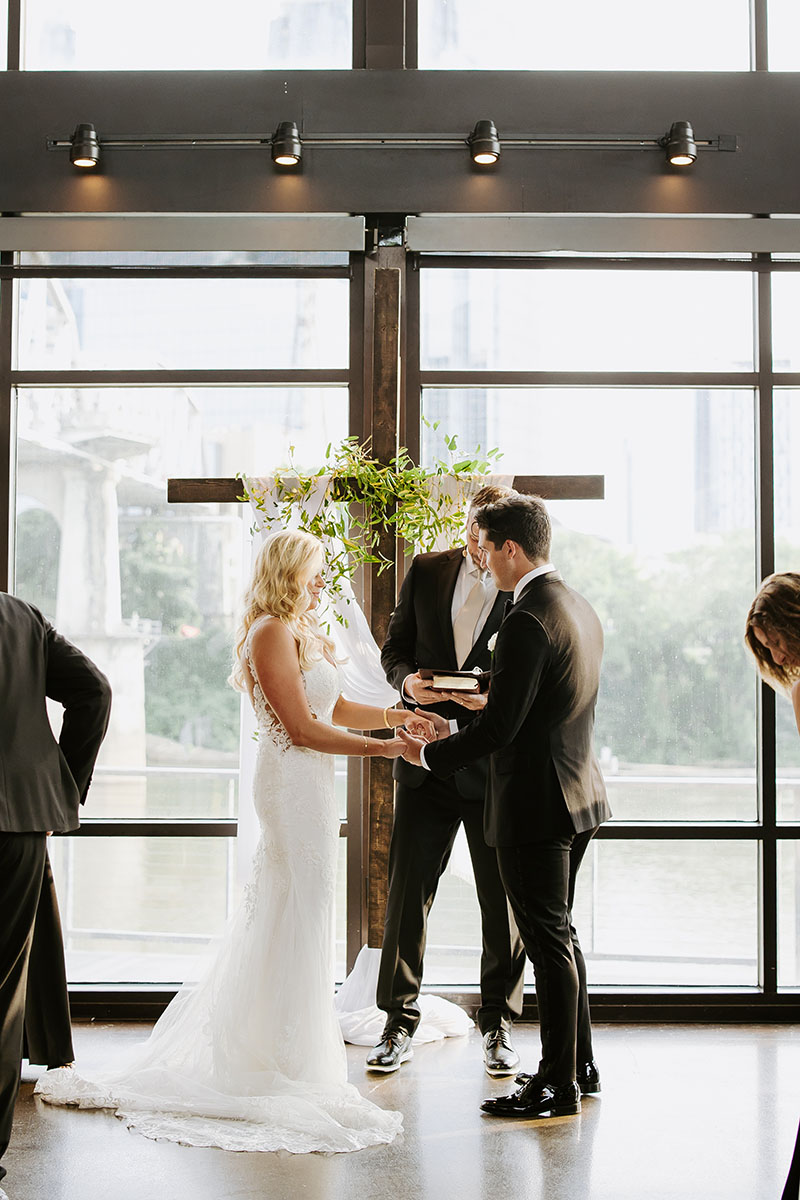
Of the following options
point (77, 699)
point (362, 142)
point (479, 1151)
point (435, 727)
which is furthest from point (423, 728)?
point (362, 142)

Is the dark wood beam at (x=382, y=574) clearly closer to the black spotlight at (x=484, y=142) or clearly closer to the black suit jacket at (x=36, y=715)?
the black spotlight at (x=484, y=142)

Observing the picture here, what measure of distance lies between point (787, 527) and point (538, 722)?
2166 millimetres

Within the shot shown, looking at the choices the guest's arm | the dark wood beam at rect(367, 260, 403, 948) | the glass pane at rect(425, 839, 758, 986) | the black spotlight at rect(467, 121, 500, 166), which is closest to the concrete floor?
the dark wood beam at rect(367, 260, 403, 948)

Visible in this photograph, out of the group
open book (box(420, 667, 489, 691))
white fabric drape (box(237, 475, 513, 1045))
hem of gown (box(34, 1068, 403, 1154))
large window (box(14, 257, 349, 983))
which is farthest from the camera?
large window (box(14, 257, 349, 983))

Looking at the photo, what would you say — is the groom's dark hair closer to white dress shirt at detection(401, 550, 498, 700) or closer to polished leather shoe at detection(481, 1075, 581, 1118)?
white dress shirt at detection(401, 550, 498, 700)

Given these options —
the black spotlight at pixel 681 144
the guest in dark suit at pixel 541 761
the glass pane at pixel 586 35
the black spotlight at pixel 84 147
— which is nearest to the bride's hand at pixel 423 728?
the guest in dark suit at pixel 541 761

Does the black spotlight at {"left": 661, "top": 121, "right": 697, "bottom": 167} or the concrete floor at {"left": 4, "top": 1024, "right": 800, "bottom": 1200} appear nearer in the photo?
the concrete floor at {"left": 4, "top": 1024, "right": 800, "bottom": 1200}

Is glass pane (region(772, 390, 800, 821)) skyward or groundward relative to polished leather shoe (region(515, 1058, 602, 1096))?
skyward

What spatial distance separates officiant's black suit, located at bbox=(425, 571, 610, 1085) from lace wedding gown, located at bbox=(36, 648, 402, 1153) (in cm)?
60

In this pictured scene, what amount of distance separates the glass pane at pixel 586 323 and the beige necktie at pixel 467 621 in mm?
1308

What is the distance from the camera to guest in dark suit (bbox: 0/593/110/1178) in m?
2.98

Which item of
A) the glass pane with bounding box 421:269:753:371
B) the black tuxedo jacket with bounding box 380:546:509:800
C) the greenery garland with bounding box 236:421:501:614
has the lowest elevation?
the black tuxedo jacket with bounding box 380:546:509:800

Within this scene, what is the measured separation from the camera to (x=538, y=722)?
11.3 feet

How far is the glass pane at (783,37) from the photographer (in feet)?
16.7
